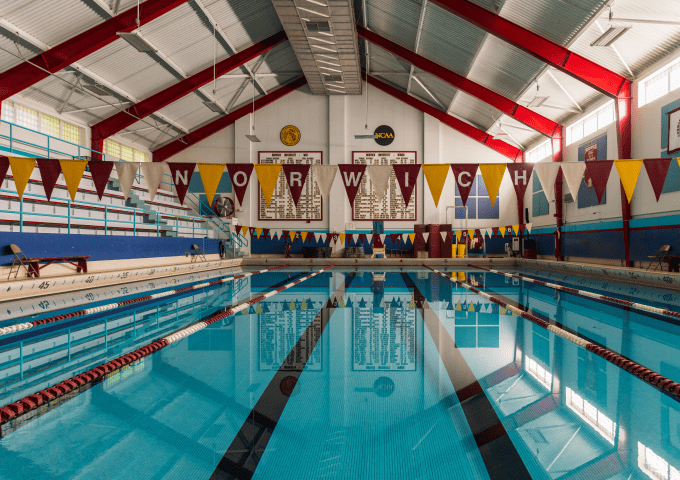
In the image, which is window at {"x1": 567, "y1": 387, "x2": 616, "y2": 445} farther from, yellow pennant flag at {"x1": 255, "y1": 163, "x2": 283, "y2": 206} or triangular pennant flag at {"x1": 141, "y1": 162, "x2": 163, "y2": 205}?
triangular pennant flag at {"x1": 141, "y1": 162, "x2": 163, "y2": 205}

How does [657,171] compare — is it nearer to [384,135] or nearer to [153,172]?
[153,172]

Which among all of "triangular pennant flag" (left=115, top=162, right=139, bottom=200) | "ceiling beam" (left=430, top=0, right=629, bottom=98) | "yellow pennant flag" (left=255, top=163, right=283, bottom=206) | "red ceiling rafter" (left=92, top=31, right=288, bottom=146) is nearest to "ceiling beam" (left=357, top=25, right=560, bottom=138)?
"ceiling beam" (left=430, top=0, right=629, bottom=98)

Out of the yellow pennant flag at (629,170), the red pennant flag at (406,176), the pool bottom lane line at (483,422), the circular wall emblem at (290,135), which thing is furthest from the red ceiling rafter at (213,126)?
the pool bottom lane line at (483,422)

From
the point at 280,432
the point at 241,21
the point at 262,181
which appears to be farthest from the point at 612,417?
the point at 241,21

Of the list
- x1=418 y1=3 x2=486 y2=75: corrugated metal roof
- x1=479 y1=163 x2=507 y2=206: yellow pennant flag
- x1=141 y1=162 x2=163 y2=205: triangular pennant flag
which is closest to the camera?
x1=141 y1=162 x2=163 y2=205: triangular pennant flag

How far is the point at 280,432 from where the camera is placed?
169cm

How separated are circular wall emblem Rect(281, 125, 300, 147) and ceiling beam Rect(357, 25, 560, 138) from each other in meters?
5.18

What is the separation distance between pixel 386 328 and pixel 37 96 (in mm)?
12301

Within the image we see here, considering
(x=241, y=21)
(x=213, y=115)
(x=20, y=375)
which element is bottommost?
(x=20, y=375)

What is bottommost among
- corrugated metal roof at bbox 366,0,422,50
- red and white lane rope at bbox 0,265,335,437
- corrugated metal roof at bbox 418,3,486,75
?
red and white lane rope at bbox 0,265,335,437

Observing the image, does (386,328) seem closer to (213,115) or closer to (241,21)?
(241,21)

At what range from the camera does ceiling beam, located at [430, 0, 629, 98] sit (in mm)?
9047

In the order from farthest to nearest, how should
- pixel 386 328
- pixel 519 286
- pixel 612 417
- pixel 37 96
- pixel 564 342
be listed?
pixel 37 96, pixel 519 286, pixel 386 328, pixel 564 342, pixel 612 417

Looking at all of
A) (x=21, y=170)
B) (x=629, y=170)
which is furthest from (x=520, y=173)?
(x=21, y=170)
